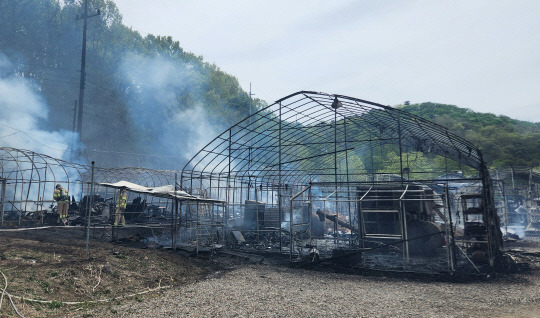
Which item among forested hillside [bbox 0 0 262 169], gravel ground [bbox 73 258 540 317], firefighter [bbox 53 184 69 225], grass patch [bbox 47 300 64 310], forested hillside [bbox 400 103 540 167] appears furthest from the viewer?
forested hillside [bbox 0 0 262 169]

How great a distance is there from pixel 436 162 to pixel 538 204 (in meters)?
16.6

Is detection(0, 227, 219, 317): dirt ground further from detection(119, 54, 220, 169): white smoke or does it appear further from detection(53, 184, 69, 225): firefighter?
detection(119, 54, 220, 169): white smoke

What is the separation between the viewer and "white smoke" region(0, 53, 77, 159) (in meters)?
35.5

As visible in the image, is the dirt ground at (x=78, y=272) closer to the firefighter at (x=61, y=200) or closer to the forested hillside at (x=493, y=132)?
the firefighter at (x=61, y=200)

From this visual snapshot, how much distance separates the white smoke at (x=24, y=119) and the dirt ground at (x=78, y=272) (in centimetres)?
2746

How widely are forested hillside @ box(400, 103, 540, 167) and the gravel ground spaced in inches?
1372

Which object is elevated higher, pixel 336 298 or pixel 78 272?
pixel 78 272

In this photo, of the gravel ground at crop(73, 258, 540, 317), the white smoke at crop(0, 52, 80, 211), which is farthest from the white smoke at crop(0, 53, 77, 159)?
the gravel ground at crop(73, 258, 540, 317)

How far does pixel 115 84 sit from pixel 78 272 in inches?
1849

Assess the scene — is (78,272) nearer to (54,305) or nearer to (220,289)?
(54,305)

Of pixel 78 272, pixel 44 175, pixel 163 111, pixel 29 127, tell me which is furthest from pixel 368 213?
pixel 163 111

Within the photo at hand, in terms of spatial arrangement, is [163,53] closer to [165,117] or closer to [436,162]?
[165,117]

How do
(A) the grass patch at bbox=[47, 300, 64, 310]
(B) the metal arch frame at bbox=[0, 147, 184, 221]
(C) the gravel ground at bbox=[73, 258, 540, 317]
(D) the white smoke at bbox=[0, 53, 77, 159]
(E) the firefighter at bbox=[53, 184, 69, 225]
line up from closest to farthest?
(A) the grass patch at bbox=[47, 300, 64, 310] → (C) the gravel ground at bbox=[73, 258, 540, 317] → (E) the firefighter at bbox=[53, 184, 69, 225] → (B) the metal arch frame at bbox=[0, 147, 184, 221] → (D) the white smoke at bbox=[0, 53, 77, 159]

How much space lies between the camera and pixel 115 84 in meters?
50.3
